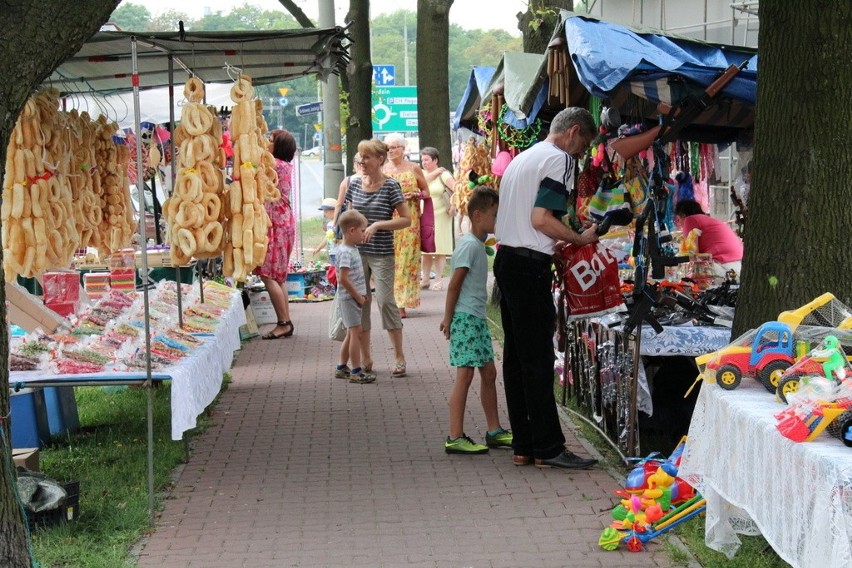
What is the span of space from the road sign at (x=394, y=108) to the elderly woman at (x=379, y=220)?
17752 millimetres

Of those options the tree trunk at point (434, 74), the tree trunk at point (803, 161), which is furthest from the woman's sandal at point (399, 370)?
the tree trunk at point (434, 74)

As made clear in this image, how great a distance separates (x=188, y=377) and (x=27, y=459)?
97 centimetres

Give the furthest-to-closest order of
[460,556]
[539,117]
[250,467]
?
[539,117], [250,467], [460,556]

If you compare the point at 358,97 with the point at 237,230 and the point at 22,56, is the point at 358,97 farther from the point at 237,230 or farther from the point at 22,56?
the point at 22,56

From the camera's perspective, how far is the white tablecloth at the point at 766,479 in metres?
3.21

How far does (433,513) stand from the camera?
19.2 ft

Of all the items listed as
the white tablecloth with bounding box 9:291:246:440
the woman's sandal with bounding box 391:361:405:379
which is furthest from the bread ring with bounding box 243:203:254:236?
the woman's sandal with bounding box 391:361:405:379

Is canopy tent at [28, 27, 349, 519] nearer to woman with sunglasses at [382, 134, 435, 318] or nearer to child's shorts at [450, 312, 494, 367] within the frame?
child's shorts at [450, 312, 494, 367]

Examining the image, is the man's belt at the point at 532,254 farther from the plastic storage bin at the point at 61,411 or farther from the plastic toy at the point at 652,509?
the plastic storage bin at the point at 61,411

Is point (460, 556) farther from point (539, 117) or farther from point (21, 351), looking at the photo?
point (539, 117)

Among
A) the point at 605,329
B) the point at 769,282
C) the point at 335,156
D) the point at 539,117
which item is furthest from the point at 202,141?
the point at 335,156

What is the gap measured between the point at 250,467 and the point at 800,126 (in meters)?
3.87

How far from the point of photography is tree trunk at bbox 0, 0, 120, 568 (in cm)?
417

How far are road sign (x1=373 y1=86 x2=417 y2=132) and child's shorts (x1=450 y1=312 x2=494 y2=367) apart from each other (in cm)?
2042
